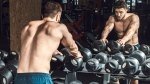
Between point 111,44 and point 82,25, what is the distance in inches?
151

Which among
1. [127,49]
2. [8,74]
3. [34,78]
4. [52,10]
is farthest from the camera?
[127,49]

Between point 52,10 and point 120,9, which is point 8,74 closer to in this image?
point 52,10

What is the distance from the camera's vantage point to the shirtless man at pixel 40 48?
371 cm

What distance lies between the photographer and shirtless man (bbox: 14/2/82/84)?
12.2ft

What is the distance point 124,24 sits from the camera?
20.3 feet

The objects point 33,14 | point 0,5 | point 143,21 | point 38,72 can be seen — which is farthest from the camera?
point 0,5

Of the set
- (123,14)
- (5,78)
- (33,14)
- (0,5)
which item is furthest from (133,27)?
(0,5)

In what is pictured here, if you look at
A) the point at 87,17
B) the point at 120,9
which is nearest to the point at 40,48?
the point at 120,9

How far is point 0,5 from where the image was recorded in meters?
10.6

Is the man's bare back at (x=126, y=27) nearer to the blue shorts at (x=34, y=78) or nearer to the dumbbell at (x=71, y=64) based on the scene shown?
the dumbbell at (x=71, y=64)

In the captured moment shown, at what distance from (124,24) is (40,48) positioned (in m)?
2.65

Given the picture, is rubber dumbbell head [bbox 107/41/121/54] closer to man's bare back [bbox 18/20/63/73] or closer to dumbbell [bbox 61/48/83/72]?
dumbbell [bbox 61/48/83/72]

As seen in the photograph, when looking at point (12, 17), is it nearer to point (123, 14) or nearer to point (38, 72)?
point (123, 14)

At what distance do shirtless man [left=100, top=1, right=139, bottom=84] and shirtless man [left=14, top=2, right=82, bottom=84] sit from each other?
85.1 inches
